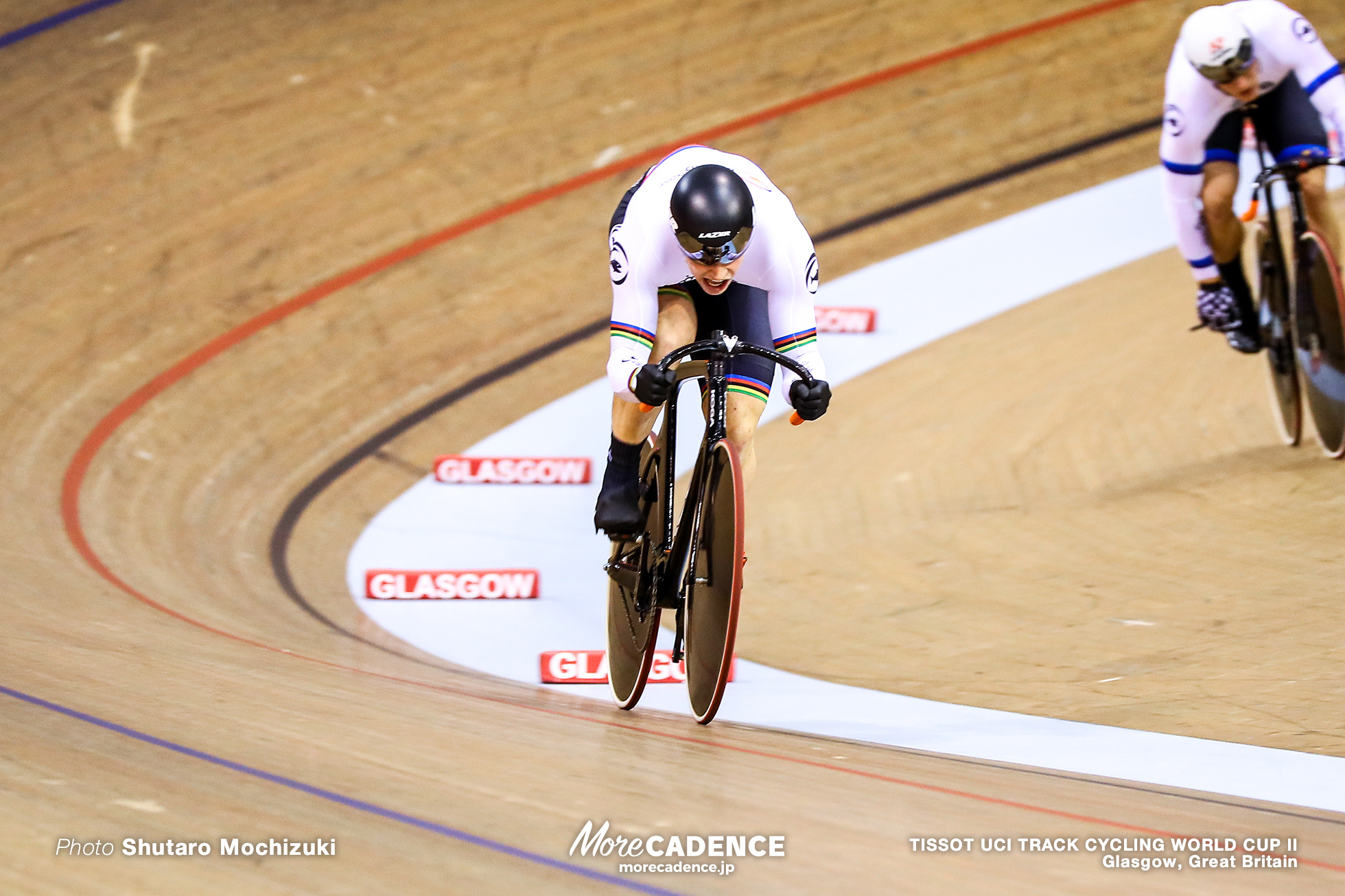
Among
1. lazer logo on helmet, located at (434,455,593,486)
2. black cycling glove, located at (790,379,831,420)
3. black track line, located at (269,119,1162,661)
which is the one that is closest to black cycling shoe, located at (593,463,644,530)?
black cycling glove, located at (790,379,831,420)

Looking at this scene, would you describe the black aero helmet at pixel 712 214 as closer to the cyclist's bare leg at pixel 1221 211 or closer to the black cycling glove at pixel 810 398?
the black cycling glove at pixel 810 398

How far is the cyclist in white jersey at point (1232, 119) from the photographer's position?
12.7 feet

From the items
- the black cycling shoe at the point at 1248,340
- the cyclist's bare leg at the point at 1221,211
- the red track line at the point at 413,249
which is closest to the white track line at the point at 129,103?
the red track line at the point at 413,249

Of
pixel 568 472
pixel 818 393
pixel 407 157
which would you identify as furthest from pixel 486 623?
pixel 407 157

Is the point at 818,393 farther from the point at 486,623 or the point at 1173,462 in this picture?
the point at 1173,462

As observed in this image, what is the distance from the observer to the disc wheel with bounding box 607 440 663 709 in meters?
2.89

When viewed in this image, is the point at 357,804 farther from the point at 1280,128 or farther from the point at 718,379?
the point at 1280,128

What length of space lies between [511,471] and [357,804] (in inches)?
122

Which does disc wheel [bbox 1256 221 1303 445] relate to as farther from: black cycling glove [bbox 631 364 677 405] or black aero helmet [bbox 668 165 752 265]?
black cycling glove [bbox 631 364 677 405]

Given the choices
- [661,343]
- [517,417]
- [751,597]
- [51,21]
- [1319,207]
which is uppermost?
[51,21]

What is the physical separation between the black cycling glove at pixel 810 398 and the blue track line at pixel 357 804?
1.09 m

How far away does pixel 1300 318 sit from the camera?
4191mm

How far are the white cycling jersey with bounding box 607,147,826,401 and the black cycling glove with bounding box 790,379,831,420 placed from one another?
67 mm

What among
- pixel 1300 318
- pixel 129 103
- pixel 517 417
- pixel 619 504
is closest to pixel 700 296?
pixel 619 504
